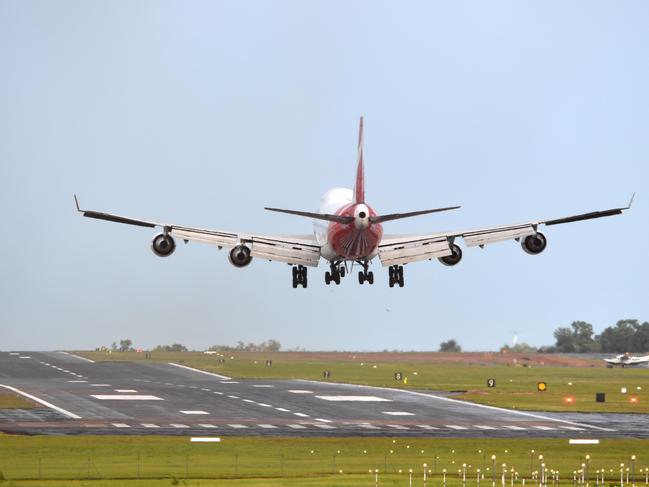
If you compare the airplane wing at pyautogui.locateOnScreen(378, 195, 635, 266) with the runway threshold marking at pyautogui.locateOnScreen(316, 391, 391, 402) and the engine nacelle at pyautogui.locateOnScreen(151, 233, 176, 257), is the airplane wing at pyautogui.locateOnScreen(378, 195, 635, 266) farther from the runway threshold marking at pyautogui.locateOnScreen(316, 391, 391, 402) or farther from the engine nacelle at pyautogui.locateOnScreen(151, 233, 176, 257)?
the runway threshold marking at pyautogui.locateOnScreen(316, 391, 391, 402)

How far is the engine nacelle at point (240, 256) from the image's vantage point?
85812 mm

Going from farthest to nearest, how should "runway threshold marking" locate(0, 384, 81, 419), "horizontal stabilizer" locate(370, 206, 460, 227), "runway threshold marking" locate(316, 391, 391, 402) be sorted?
"runway threshold marking" locate(316, 391, 391, 402) < "runway threshold marking" locate(0, 384, 81, 419) < "horizontal stabilizer" locate(370, 206, 460, 227)

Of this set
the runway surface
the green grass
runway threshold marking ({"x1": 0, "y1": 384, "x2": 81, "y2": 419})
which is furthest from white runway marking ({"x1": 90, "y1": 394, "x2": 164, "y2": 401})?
the green grass

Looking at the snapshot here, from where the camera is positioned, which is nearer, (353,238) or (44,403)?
(353,238)

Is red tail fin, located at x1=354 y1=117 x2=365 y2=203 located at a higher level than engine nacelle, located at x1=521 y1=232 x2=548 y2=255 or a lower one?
higher

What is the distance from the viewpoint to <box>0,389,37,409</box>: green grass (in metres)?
154

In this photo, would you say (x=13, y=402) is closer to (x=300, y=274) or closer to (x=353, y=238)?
(x=300, y=274)

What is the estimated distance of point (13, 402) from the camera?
523 ft

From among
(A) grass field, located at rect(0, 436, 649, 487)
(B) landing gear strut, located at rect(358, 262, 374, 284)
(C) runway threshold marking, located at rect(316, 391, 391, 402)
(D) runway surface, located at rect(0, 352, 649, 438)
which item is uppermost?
(B) landing gear strut, located at rect(358, 262, 374, 284)

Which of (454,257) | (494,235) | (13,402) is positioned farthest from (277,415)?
(494,235)

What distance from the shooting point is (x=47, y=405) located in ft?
511

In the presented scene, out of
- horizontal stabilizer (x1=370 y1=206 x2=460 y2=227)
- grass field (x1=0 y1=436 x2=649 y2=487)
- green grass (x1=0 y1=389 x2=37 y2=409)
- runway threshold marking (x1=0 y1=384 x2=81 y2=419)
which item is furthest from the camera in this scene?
green grass (x1=0 y1=389 x2=37 y2=409)

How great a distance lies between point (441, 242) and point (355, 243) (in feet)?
20.8

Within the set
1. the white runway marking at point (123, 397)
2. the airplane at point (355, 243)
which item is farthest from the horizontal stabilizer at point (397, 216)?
the white runway marking at point (123, 397)
